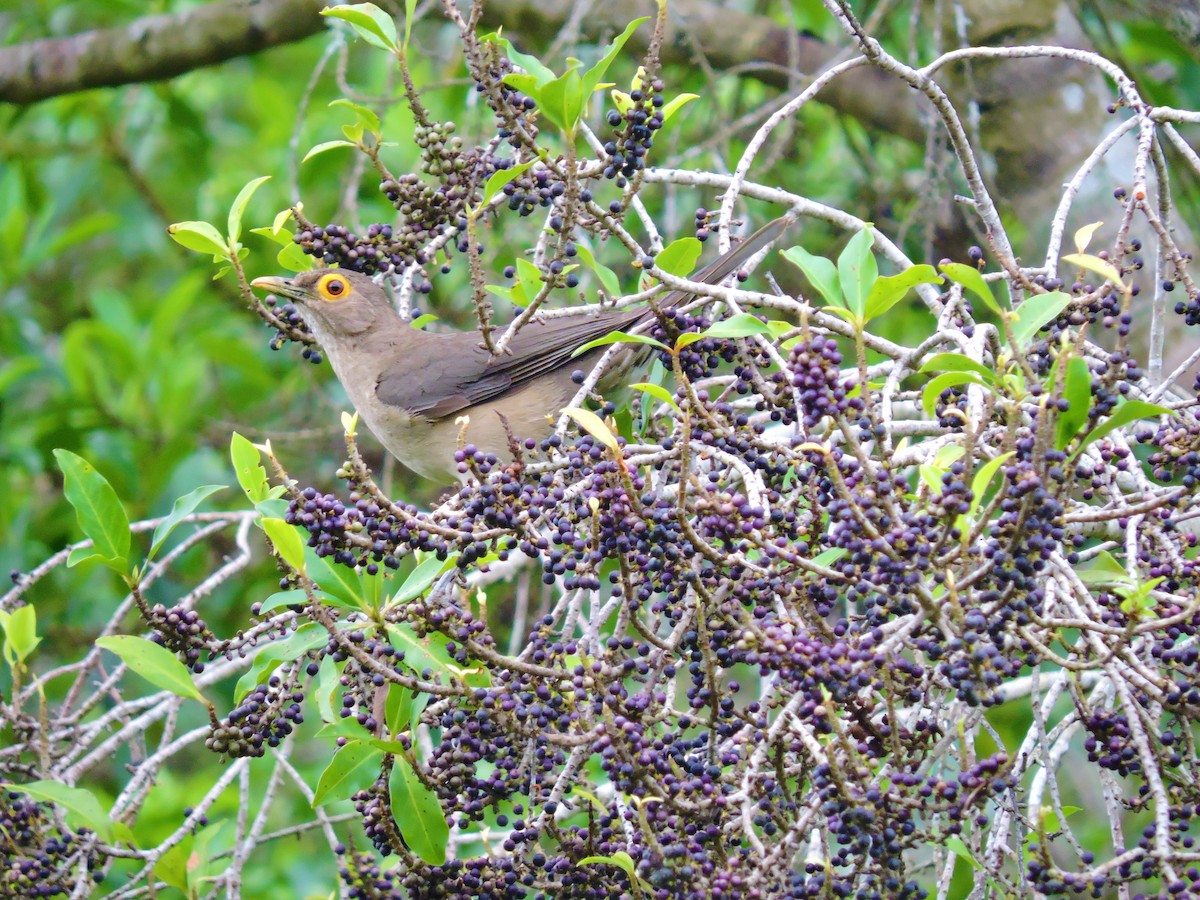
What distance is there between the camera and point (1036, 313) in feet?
8.38

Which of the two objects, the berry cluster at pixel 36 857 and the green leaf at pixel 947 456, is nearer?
the green leaf at pixel 947 456

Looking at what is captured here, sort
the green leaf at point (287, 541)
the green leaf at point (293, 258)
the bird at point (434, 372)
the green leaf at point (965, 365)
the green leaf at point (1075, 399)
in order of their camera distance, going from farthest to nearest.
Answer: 1. the bird at point (434, 372)
2. the green leaf at point (293, 258)
3. the green leaf at point (287, 541)
4. the green leaf at point (965, 365)
5. the green leaf at point (1075, 399)

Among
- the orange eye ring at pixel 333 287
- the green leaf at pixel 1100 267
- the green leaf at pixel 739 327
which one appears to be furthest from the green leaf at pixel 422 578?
the orange eye ring at pixel 333 287

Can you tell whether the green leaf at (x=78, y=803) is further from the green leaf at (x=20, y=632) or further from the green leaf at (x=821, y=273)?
the green leaf at (x=821, y=273)

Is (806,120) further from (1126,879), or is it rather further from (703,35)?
(1126,879)

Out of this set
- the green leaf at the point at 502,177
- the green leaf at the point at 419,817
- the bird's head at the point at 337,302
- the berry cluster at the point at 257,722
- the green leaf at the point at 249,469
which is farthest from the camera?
the bird's head at the point at 337,302

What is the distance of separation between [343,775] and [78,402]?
196 inches

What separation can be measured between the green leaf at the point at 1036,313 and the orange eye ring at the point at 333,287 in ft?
11.8

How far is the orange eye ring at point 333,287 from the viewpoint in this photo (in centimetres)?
541

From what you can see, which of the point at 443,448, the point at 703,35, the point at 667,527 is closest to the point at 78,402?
the point at 443,448

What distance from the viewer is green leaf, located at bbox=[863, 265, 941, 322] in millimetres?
2580

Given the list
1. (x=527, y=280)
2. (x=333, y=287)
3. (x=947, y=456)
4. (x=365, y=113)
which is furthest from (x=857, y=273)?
(x=333, y=287)

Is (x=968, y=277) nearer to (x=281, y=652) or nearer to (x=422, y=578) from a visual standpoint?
(x=422, y=578)

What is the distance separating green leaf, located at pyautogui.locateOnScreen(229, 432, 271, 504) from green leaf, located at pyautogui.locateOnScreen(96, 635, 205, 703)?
1.52ft
